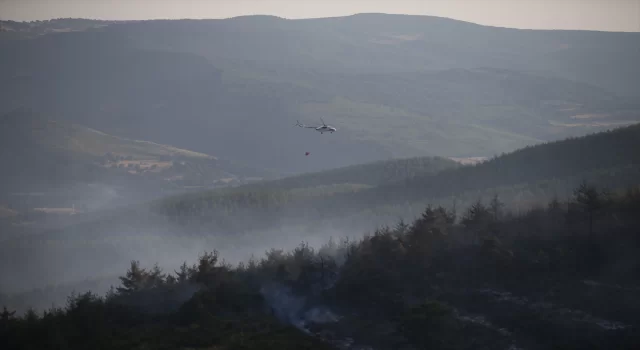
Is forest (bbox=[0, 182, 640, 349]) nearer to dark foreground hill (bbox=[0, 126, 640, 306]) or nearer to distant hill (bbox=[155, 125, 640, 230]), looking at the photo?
distant hill (bbox=[155, 125, 640, 230])

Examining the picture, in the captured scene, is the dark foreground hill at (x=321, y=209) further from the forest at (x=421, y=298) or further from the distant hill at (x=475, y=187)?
the forest at (x=421, y=298)

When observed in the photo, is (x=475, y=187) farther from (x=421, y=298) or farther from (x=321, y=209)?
(x=421, y=298)

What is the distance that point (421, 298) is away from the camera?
62.4 m

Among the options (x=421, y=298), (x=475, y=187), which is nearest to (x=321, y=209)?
(x=475, y=187)

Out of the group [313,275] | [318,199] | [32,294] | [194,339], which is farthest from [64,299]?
[194,339]

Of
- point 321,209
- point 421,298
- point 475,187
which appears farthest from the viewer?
point 321,209

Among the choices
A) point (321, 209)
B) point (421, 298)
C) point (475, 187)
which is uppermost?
point (475, 187)

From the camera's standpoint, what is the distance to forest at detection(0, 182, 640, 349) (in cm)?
5294

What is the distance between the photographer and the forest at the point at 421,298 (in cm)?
5294

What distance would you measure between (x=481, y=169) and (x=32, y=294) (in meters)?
96.4

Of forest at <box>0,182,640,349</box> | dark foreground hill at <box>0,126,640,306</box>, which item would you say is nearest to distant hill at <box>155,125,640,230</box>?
dark foreground hill at <box>0,126,640,306</box>

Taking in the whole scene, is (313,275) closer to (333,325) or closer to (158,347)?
(333,325)

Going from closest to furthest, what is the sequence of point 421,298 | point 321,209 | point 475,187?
point 421,298 → point 475,187 → point 321,209

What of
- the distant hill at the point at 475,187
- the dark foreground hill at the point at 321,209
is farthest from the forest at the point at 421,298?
the dark foreground hill at the point at 321,209
